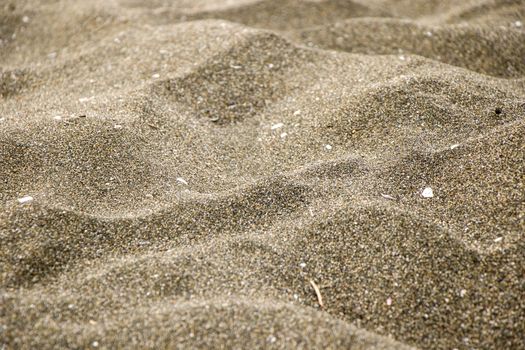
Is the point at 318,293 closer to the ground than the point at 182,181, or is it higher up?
closer to the ground

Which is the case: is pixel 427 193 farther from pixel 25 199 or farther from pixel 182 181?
pixel 25 199

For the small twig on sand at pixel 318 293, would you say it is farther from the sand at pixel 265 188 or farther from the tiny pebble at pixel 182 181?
the tiny pebble at pixel 182 181

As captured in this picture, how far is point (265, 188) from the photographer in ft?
6.78

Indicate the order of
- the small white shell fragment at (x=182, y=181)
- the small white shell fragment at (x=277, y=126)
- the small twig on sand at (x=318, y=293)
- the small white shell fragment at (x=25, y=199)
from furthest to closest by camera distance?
1. the small white shell fragment at (x=277, y=126)
2. the small white shell fragment at (x=182, y=181)
3. the small white shell fragment at (x=25, y=199)
4. the small twig on sand at (x=318, y=293)

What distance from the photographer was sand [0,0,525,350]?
1609mm

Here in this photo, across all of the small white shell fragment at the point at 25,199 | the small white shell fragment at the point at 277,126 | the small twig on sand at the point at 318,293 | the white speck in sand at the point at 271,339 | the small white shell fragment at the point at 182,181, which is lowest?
the small twig on sand at the point at 318,293

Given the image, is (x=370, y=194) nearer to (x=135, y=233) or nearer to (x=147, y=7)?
(x=135, y=233)

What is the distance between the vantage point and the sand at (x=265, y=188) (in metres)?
1.61

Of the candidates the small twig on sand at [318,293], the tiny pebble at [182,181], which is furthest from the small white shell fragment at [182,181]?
the small twig on sand at [318,293]


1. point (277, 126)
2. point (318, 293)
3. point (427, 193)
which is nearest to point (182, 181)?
point (277, 126)

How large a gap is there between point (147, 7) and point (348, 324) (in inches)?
107

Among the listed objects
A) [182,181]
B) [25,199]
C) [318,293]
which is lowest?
[318,293]

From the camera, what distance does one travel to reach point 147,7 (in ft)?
11.6

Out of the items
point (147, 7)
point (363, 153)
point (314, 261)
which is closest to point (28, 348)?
point (314, 261)
